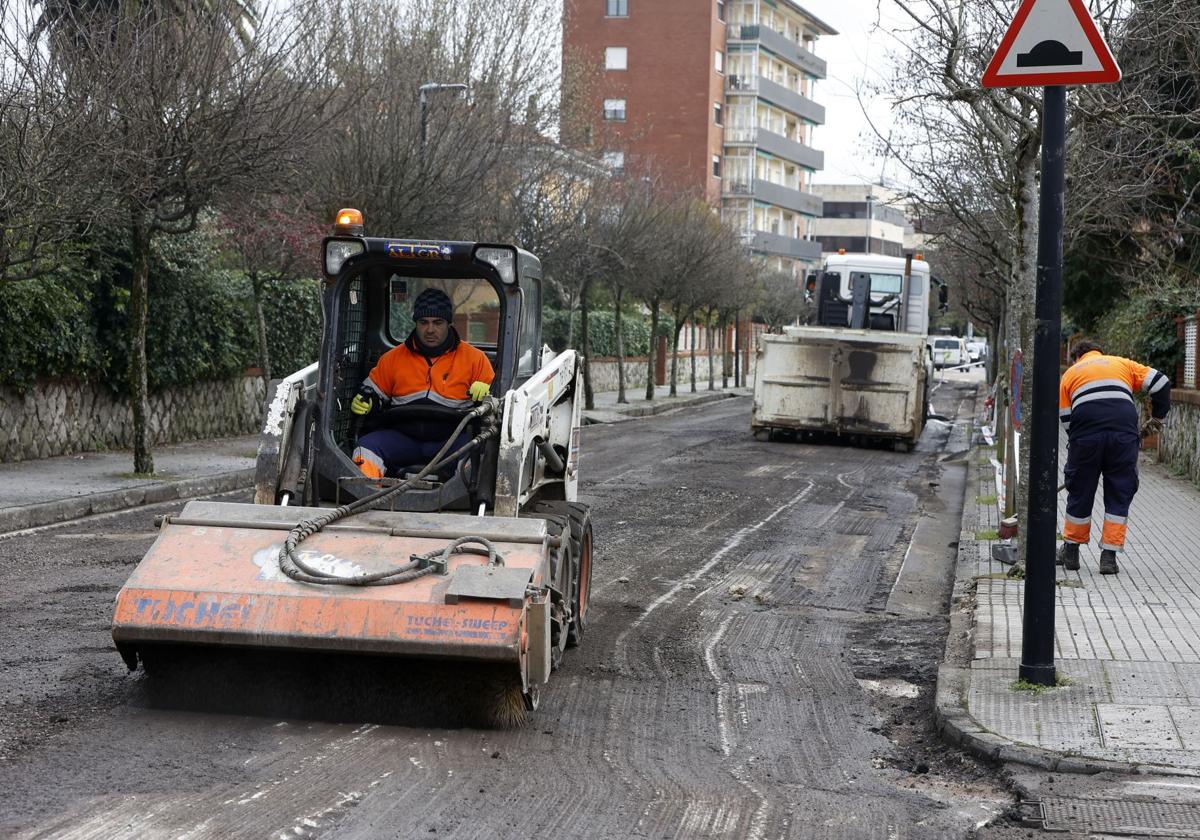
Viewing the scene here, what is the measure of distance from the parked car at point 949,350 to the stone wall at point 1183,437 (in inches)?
2298

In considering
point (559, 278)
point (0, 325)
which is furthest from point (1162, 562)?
point (559, 278)

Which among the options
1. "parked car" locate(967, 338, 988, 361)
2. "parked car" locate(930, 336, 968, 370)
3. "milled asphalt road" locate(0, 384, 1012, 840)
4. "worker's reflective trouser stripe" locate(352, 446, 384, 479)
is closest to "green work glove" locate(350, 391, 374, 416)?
"worker's reflective trouser stripe" locate(352, 446, 384, 479)

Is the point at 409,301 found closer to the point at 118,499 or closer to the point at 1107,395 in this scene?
the point at 1107,395

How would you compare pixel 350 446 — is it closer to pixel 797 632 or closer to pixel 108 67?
pixel 797 632

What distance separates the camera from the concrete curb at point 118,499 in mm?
13273

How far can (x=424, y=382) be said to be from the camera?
8.12m

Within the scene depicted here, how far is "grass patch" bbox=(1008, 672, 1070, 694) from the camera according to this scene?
7074 mm

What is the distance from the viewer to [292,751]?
19.1 feet

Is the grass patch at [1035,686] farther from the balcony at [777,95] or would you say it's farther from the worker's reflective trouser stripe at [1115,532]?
the balcony at [777,95]

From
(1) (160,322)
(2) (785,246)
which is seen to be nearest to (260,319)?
(1) (160,322)

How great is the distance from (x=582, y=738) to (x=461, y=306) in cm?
299

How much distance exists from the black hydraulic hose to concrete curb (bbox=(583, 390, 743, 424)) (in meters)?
24.1

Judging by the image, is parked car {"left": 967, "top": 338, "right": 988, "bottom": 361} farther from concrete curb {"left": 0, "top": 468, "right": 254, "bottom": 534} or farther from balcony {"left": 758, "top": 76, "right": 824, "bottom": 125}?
concrete curb {"left": 0, "top": 468, "right": 254, "bottom": 534}

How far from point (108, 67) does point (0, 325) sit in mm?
4043
